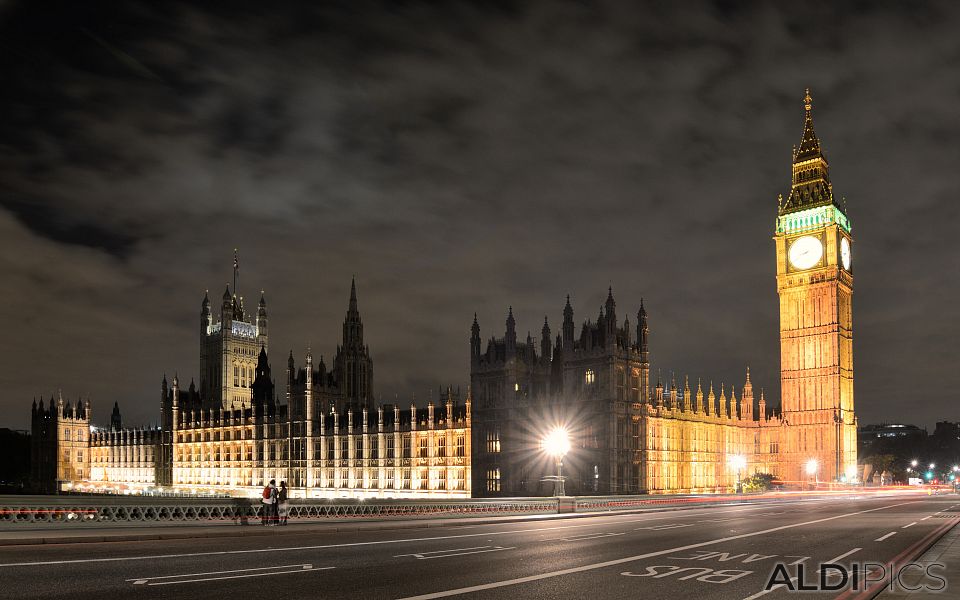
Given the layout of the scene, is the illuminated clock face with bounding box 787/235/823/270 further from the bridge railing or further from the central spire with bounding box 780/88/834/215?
the bridge railing

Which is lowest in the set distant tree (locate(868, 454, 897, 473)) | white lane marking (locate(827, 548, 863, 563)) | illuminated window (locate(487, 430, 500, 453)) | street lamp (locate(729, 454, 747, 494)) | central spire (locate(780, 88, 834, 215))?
distant tree (locate(868, 454, 897, 473))

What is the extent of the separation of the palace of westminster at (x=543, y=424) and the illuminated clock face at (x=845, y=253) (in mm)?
342

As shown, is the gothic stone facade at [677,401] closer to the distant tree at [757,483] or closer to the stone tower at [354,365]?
the distant tree at [757,483]

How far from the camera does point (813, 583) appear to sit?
660 inches

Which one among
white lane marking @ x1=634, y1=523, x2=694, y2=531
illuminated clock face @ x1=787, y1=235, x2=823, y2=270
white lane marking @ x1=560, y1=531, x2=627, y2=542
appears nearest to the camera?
white lane marking @ x1=560, y1=531, x2=627, y2=542

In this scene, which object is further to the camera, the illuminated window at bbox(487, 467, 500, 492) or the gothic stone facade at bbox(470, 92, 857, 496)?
the illuminated window at bbox(487, 467, 500, 492)

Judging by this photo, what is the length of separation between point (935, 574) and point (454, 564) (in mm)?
9650

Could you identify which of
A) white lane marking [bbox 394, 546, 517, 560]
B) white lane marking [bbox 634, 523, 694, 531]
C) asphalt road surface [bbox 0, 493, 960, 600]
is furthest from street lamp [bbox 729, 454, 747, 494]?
white lane marking [bbox 394, 546, 517, 560]

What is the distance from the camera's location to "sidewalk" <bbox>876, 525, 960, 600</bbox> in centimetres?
1400

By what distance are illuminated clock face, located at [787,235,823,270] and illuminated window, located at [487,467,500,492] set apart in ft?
171

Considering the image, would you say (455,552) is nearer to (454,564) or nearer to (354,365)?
(454,564)

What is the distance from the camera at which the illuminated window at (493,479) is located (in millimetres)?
82119

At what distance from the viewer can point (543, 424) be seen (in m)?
78.8

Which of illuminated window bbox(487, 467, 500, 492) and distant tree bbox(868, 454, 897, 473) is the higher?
illuminated window bbox(487, 467, 500, 492)
